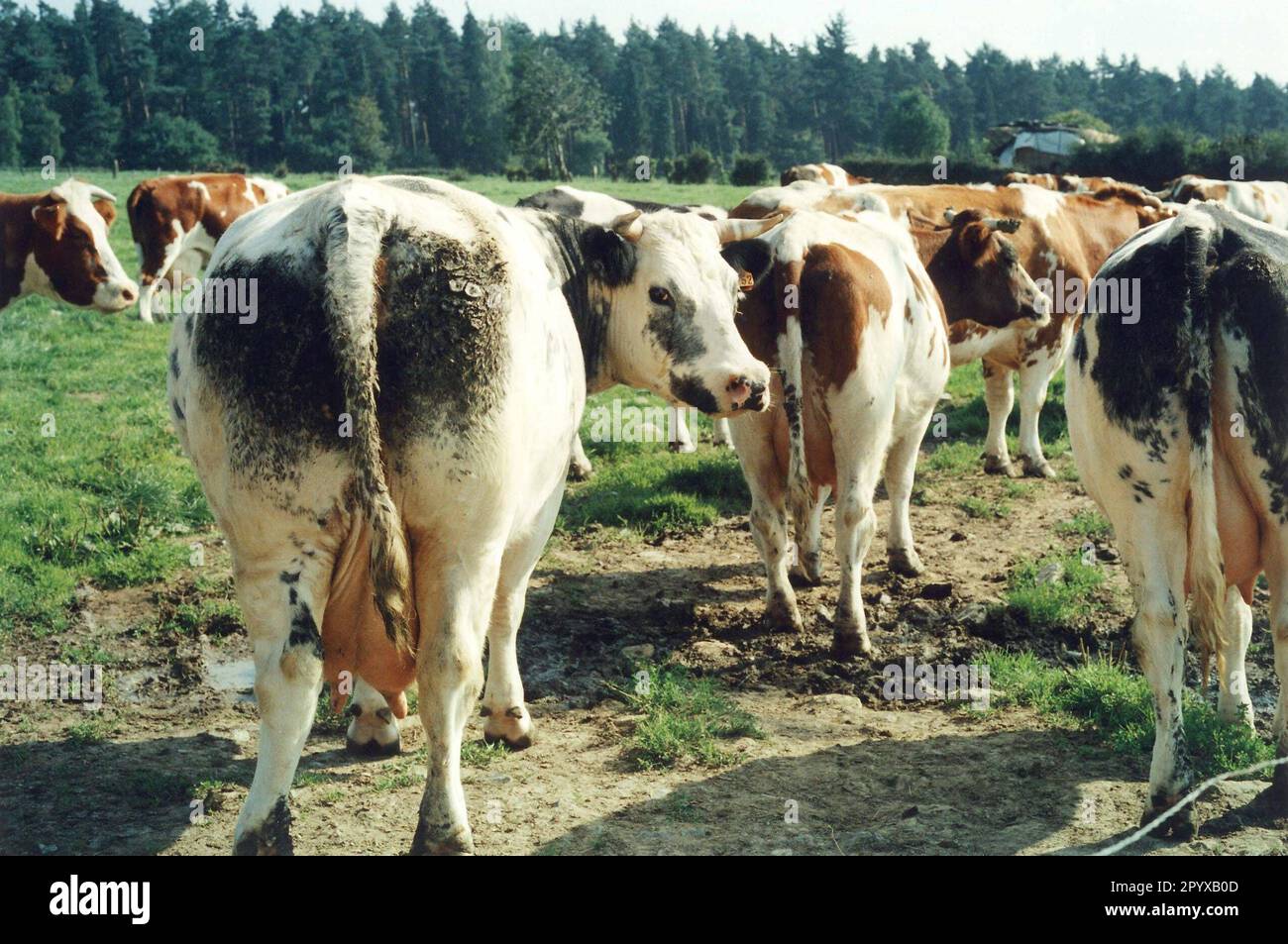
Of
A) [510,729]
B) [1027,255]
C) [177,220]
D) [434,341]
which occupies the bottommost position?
[510,729]

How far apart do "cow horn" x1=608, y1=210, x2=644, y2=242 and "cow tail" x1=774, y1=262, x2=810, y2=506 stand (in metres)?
1.27

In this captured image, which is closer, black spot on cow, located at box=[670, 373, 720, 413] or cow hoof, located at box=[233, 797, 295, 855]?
cow hoof, located at box=[233, 797, 295, 855]

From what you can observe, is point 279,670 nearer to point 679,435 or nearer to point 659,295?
point 659,295

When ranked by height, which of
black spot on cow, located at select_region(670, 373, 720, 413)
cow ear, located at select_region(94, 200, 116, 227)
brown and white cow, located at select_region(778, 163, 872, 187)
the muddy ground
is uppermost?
brown and white cow, located at select_region(778, 163, 872, 187)

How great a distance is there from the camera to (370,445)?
11.5 ft

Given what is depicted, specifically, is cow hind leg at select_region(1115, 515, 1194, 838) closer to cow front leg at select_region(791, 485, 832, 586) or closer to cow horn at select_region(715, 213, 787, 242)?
cow horn at select_region(715, 213, 787, 242)

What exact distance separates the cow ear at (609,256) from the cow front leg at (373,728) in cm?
213

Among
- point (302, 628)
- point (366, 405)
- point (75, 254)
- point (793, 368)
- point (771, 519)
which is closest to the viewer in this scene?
point (366, 405)

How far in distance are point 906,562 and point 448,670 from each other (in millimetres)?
4733

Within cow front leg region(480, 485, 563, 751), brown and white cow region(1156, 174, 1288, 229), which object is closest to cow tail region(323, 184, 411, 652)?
cow front leg region(480, 485, 563, 751)

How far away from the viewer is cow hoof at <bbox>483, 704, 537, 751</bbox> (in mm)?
5277

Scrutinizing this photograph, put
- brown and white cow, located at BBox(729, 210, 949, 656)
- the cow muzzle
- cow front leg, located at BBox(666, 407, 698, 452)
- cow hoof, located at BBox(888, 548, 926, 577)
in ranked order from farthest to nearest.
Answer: the cow muzzle < cow front leg, located at BBox(666, 407, 698, 452) < cow hoof, located at BBox(888, 548, 926, 577) < brown and white cow, located at BBox(729, 210, 949, 656)

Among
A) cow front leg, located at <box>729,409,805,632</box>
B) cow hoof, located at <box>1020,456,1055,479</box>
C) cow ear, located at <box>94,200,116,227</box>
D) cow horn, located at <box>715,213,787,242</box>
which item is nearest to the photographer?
cow horn, located at <box>715,213,787,242</box>

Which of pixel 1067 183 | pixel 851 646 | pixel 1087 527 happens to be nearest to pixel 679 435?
pixel 1087 527
